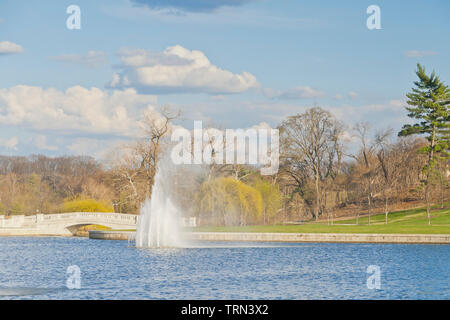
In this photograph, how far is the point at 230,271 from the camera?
32.3m

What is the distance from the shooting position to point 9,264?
117 ft

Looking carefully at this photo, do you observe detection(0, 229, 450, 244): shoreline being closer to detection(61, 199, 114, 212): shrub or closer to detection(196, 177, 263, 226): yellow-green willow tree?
detection(196, 177, 263, 226): yellow-green willow tree

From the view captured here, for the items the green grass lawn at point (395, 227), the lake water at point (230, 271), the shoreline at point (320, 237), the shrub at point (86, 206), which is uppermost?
the shrub at point (86, 206)

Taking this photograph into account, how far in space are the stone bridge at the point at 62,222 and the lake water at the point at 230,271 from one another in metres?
14.2

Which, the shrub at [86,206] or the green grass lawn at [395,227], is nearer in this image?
the green grass lawn at [395,227]

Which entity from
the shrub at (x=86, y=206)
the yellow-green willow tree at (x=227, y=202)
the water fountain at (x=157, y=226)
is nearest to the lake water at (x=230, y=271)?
the water fountain at (x=157, y=226)

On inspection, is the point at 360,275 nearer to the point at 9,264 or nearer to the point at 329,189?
the point at 9,264

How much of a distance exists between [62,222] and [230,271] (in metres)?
35.1

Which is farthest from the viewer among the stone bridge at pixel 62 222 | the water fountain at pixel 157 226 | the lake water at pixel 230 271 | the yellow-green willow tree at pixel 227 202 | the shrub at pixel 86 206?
the shrub at pixel 86 206

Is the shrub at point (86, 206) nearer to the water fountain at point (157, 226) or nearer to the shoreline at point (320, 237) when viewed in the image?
the shoreline at point (320, 237)

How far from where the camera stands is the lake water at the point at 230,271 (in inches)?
1021

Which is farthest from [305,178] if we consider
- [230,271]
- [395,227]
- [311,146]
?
[230,271]

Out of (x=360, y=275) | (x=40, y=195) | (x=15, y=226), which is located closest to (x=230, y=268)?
(x=360, y=275)

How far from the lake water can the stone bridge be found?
560 inches
